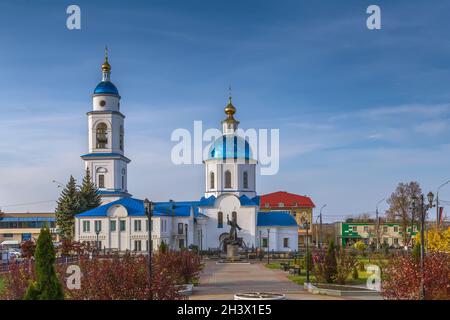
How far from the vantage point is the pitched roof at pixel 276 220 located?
65.5 m

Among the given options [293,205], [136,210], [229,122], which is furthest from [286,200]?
[136,210]

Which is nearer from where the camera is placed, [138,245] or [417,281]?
[417,281]

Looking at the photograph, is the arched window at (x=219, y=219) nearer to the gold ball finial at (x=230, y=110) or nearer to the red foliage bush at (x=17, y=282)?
the gold ball finial at (x=230, y=110)

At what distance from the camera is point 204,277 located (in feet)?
114

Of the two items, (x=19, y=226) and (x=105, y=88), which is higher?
(x=105, y=88)

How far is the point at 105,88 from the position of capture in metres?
68.4

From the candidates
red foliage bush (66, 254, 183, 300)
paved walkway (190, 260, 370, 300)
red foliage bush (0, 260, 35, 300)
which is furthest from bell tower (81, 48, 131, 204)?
red foliage bush (66, 254, 183, 300)

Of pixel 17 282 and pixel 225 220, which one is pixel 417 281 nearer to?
pixel 17 282

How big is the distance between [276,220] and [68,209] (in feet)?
78.4

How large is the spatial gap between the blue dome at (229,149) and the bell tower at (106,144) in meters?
10.8

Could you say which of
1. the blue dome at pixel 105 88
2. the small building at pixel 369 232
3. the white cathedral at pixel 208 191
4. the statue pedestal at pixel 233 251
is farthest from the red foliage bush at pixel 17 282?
the small building at pixel 369 232

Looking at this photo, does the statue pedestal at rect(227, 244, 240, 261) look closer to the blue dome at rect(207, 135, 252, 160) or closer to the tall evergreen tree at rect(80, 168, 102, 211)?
the blue dome at rect(207, 135, 252, 160)
